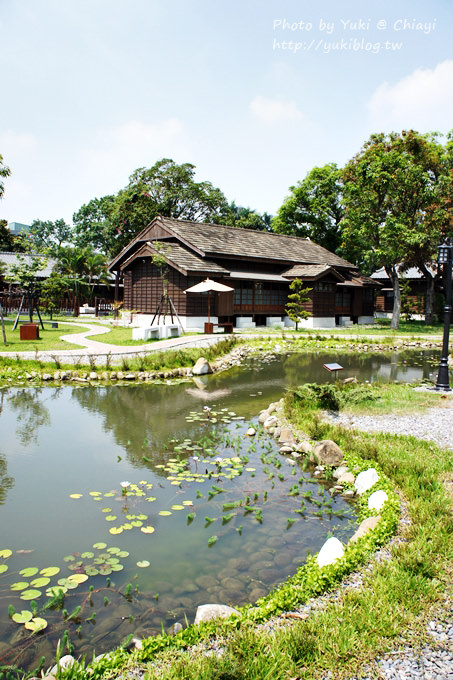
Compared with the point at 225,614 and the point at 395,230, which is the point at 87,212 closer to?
the point at 395,230

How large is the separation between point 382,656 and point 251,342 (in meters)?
17.5

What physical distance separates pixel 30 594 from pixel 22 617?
0.94 feet

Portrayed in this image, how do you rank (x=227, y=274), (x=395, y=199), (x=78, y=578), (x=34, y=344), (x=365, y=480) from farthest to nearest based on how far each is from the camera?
(x=395, y=199) → (x=227, y=274) → (x=34, y=344) → (x=365, y=480) → (x=78, y=578)

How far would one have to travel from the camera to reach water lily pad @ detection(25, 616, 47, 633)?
3.50 meters

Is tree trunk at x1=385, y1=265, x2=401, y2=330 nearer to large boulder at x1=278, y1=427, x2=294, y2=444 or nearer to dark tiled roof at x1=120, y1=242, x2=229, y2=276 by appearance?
dark tiled roof at x1=120, y1=242, x2=229, y2=276

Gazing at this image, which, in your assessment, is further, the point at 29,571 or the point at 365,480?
the point at 365,480

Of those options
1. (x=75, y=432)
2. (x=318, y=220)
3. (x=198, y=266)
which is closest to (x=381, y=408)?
(x=75, y=432)

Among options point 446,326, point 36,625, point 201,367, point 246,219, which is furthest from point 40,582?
point 246,219

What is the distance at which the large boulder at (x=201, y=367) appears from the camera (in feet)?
47.3

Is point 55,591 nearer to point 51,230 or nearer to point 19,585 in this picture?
point 19,585

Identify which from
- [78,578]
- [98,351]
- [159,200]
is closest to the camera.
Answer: [78,578]

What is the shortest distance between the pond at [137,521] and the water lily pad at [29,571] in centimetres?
2

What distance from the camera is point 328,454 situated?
22.0 feet

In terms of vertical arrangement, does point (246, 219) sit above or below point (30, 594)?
above
